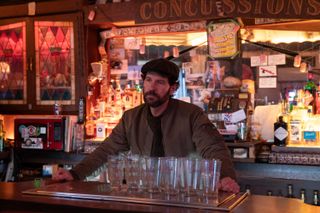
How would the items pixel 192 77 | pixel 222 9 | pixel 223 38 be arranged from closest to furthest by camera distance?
pixel 222 9 → pixel 223 38 → pixel 192 77

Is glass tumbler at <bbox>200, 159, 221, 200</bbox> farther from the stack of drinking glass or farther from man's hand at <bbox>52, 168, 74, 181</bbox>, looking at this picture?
man's hand at <bbox>52, 168, 74, 181</bbox>

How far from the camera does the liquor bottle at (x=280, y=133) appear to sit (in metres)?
3.90

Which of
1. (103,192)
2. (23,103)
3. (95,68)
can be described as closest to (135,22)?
(95,68)

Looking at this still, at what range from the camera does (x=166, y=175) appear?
6.95 ft

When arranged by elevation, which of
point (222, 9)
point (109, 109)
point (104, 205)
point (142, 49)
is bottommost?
point (104, 205)

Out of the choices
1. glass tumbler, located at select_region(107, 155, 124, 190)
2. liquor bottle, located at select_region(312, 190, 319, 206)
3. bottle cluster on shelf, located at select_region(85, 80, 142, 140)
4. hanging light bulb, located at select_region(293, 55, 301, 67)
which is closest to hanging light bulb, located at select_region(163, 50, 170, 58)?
bottle cluster on shelf, located at select_region(85, 80, 142, 140)

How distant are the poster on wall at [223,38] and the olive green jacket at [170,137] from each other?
1471 mm

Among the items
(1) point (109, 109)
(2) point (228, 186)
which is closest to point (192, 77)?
(1) point (109, 109)

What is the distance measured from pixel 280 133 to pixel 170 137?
145 cm

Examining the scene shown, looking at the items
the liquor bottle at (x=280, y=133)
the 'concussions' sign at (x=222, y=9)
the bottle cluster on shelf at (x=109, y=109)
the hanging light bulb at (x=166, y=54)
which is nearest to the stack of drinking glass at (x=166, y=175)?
the liquor bottle at (x=280, y=133)

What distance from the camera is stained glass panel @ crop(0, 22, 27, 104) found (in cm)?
487

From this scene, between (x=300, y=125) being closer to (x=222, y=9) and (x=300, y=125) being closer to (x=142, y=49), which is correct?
(x=222, y=9)

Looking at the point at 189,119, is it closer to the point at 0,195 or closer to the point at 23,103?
the point at 0,195

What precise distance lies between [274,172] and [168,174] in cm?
196
